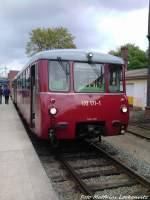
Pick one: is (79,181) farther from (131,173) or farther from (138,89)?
(138,89)

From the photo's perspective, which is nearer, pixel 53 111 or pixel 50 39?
pixel 53 111

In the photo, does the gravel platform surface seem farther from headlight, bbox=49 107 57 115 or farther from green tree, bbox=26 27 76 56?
green tree, bbox=26 27 76 56

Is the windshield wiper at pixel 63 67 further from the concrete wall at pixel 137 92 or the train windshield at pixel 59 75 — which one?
the concrete wall at pixel 137 92

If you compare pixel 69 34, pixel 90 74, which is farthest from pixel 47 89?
pixel 69 34

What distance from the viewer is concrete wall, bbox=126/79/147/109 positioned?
2875 centimetres

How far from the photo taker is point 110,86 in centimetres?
987

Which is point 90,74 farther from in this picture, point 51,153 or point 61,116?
point 51,153

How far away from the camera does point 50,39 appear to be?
76625 millimetres

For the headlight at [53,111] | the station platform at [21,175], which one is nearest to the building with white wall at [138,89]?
the station platform at [21,175]

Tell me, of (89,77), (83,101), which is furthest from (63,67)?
(83,101)

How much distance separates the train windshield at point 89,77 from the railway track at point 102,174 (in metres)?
1.79

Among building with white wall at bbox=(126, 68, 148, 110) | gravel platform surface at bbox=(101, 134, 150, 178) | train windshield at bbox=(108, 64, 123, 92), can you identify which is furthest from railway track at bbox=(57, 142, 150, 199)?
building with white wall at bbox=(126, 68, 148, 110)

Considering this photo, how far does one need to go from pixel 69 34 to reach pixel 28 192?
2830 inches

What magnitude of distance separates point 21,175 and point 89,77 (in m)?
3.54
